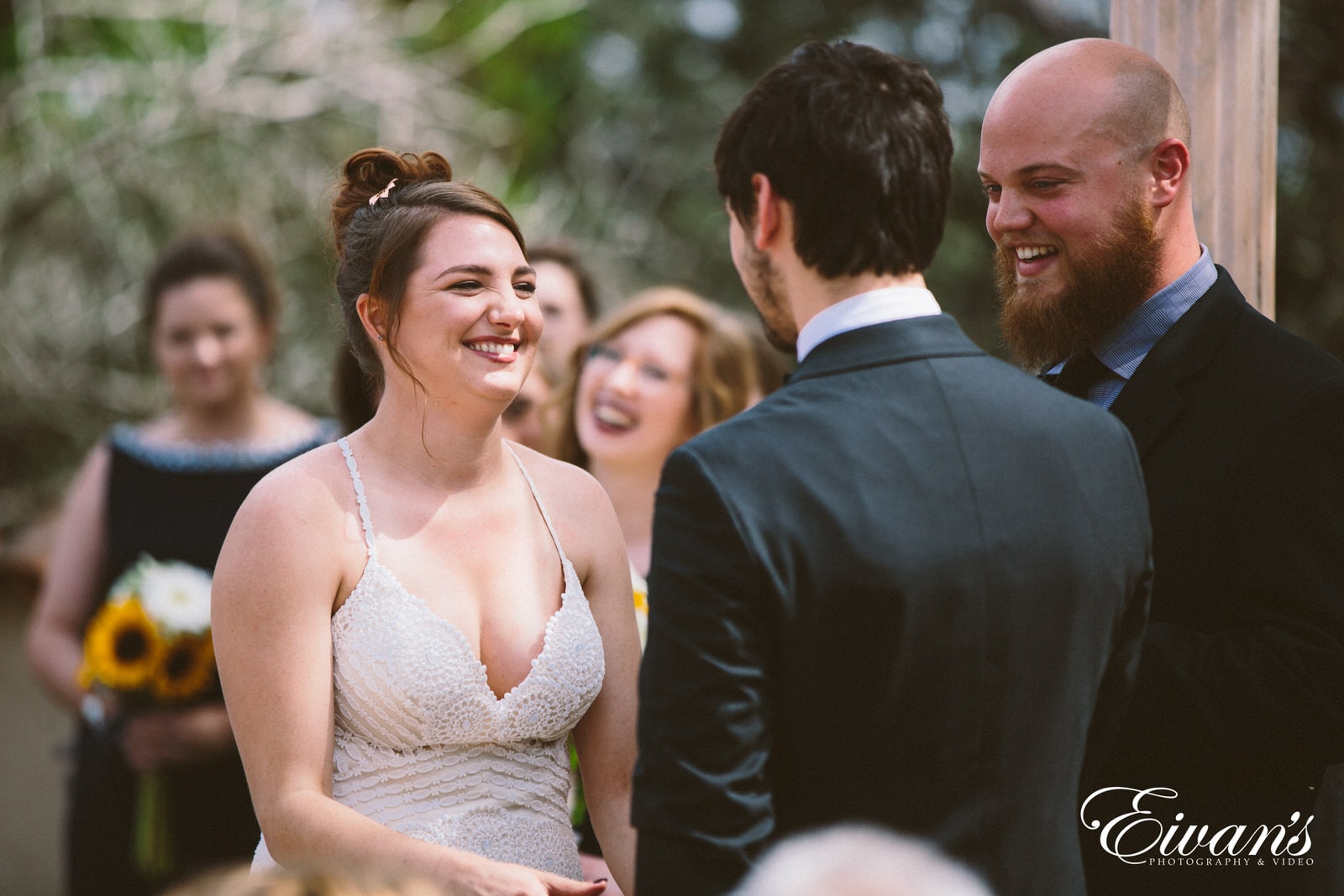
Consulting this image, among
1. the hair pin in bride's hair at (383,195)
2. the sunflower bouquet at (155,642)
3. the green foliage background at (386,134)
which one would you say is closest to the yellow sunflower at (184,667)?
the sunflower bouquet at (155,642)

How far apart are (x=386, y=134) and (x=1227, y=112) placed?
18.9 feet

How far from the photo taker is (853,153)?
195 centimetres

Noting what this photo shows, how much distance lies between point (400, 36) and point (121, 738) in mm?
5593

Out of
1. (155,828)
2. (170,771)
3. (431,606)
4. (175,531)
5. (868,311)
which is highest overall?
(868,311)

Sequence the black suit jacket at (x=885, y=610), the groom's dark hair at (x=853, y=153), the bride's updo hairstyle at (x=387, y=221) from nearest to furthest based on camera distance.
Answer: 1. the black suit jacket at (x=885, y=610)
2. the groom's dark hair at (x=853, y=153)
3. the bride's updo hairstyle at (x=387, y=221)

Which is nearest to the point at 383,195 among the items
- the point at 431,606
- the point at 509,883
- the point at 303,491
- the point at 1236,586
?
the point at 303,491

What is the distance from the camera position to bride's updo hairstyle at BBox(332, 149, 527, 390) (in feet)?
8.79

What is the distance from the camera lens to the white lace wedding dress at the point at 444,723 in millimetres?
2521

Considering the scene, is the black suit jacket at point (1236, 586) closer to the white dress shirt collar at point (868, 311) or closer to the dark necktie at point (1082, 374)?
the dark necktie at point (1082, 374)

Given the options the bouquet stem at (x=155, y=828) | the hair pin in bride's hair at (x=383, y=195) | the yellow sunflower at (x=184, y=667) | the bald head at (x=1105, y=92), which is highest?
the bald head at (x=1105, y=92)

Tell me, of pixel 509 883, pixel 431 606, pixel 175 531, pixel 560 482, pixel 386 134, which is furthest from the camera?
pixel 386 134

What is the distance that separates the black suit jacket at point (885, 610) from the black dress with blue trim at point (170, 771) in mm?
2771

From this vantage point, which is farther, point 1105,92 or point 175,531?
point 175,531

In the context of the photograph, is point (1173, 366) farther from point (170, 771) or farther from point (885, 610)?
point (170, 771)
